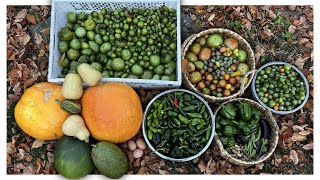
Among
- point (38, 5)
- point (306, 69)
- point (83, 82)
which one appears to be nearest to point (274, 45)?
point (306, 69)

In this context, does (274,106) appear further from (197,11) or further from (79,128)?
(79,128)

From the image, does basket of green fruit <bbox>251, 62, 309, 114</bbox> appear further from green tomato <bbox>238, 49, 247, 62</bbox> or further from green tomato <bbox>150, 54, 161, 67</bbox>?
green tomato <bbox>150, 54, 161, 67</bbox>

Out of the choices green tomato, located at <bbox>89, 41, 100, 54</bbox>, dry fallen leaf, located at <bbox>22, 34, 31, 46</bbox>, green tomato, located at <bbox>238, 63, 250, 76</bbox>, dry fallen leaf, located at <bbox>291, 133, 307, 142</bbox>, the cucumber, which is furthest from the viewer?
dry fallen leaf, located at <bbox>22, 34, 31, 46</bbox>

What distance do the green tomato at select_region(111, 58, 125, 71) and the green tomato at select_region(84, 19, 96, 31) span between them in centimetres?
48

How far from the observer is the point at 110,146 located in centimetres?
392

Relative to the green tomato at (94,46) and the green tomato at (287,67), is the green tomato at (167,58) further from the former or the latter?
the green tomato at (287,67)

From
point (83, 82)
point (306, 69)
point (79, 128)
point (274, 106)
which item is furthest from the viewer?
point (306, 69)

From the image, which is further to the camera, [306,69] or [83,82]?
[306,69]

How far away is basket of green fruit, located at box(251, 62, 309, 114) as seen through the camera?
4.36m

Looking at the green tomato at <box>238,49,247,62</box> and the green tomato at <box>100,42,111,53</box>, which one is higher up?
the green tomato at <box>100,42,111,53</box>

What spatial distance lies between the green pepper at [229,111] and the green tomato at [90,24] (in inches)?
69.0

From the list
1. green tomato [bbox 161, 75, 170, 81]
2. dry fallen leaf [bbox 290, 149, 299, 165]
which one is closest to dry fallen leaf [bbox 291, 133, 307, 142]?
dry fallen leaf [bbox 290, 149, 299, 165]

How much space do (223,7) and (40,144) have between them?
2822 mm

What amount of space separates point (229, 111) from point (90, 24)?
186 cm
